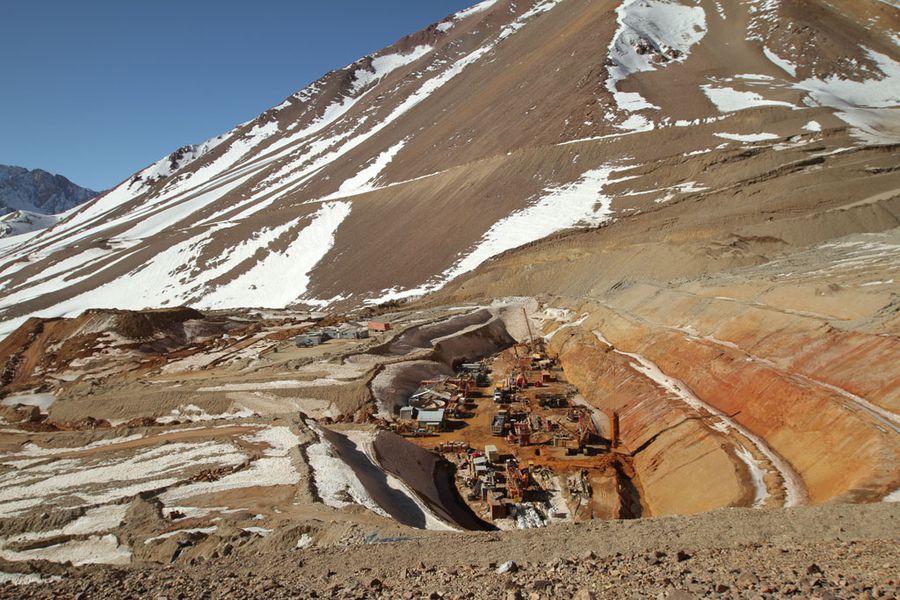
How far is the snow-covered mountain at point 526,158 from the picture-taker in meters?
42.2

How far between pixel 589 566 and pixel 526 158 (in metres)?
47.5

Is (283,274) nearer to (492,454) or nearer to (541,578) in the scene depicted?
(492,454)

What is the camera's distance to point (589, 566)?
6.96 metres

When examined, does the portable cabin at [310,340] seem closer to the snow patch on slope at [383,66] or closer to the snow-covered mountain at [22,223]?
the snow patch on slope at [383,66]

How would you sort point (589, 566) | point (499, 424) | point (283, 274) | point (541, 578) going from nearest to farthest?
1. point (541, 578)
2. point (589, 566)
3. point (499, 424)
4. point (283, 274)

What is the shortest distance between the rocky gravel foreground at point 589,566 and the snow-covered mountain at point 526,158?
32739 millimetres

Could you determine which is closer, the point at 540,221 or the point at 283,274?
the point at 540,221

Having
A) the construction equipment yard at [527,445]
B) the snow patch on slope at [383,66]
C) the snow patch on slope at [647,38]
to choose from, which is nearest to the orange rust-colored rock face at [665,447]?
the construction equipment yard at [527,445]

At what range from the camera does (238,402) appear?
22.6 m

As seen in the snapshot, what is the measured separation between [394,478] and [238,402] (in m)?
10.4

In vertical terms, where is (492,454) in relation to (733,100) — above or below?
below

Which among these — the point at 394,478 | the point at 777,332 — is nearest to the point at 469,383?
the point at 394,478

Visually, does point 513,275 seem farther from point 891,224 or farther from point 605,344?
point 891,224

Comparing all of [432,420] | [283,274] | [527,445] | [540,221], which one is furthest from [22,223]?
[527,445]
